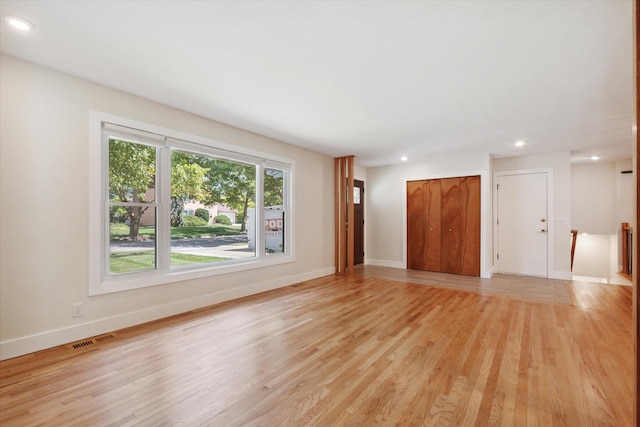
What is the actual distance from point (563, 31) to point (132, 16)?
2.96 meters

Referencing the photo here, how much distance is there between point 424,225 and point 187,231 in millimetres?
4892

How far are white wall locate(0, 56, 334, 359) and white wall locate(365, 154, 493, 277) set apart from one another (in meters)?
5.02

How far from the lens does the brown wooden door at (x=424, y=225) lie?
20.4ft

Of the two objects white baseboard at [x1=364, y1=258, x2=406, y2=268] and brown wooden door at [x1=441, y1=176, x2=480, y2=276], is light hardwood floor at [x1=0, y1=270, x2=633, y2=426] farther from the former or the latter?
white baseboard at [x1=364, y1=258, x2=406, y2=268]

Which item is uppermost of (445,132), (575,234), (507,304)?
(445,132)

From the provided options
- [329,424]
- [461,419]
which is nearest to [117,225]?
[329,424]

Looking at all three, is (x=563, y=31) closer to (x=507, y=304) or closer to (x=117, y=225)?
(x=507, y=304)

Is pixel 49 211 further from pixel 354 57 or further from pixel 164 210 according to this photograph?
pixel 354 57

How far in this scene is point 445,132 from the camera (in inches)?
170

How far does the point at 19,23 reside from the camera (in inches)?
76.5

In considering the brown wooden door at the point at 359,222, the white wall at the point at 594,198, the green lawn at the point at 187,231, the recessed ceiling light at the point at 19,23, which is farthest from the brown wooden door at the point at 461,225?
the recessed ceiling light at the point at 19,23

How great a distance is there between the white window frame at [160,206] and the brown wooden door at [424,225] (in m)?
3.17

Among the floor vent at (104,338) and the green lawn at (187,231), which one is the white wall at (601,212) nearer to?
the green lawn at (187,231)

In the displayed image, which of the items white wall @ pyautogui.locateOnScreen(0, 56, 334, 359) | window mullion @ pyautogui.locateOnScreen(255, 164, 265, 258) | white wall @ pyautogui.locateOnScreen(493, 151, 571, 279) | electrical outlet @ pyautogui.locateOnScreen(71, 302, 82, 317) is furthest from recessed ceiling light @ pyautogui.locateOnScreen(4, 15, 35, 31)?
white wall @ pyautogui.locateOnScreen(493, 151, 571, 279)
